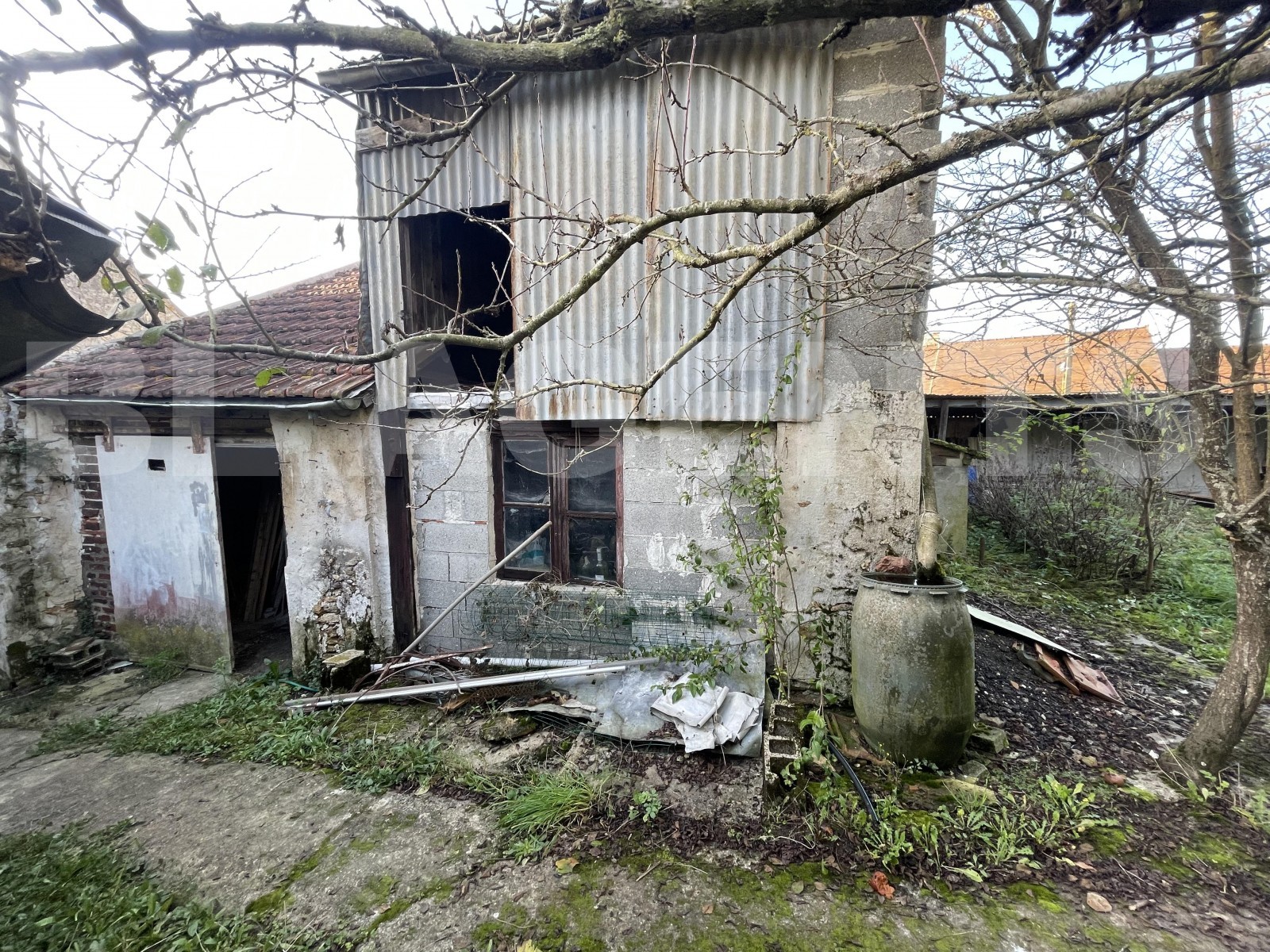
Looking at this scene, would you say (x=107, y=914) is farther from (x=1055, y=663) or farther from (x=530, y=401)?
(x=1055, y=663)

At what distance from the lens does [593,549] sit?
14.8 ft

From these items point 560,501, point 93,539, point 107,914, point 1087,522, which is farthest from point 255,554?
point 1087,522

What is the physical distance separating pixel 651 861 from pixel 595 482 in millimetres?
2638

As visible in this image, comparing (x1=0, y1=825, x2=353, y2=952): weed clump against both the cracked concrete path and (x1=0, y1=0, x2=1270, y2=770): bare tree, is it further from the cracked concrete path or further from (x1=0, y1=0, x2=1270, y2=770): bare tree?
(x1=0, y1=0, x2=1270, y2=770): bare tree

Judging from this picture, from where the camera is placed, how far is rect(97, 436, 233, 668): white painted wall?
16.9 ft

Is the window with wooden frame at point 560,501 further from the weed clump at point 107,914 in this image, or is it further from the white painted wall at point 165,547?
the white painted wall at point 165,547

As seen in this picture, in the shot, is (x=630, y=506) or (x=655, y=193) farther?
(x=630, y=506)

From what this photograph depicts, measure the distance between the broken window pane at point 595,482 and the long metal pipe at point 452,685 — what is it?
1.27m

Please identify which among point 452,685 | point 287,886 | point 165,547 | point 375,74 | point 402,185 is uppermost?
point 375,74

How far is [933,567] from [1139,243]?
88.7 inches

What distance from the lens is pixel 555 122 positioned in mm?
4094

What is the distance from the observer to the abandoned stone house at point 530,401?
3.68 metres

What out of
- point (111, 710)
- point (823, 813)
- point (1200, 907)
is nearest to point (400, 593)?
point (111, 710)

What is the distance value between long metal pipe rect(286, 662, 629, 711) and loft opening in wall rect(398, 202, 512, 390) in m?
2.35
